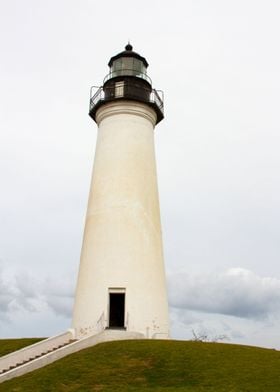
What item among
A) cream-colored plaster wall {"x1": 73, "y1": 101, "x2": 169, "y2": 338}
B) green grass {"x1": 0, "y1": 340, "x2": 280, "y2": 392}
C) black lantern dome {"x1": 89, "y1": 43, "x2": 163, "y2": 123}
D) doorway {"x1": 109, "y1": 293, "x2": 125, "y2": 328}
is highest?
black lantern dome {"x1": 89, "y1": 43, "x2": 163, "y2": 123}

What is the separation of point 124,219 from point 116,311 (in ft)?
14.8

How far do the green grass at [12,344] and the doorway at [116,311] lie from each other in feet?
12.4

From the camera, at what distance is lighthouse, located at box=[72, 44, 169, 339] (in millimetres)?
22250

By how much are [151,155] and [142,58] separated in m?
5.67

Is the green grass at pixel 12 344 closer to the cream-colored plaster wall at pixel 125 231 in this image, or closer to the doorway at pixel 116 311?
the cream-colored plaster wall at pixel 125 231

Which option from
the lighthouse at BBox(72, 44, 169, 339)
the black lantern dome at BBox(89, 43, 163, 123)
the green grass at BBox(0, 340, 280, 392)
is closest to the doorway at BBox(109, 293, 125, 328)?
the lighthouse at BBox(72, 44, 169, 339)

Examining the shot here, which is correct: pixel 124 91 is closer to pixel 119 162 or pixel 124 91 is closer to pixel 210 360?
pixel 119 162

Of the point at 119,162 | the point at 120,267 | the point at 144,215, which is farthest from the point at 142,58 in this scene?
the point at 120,267

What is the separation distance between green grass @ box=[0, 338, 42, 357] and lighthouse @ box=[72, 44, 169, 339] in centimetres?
235

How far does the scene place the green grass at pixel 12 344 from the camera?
69.8 ft

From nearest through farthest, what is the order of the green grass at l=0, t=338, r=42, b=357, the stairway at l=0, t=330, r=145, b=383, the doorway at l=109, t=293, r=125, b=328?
the stairway at l=0, t=330, r=145, b=383 < the green grass at l=0, t=338, r=42, b=357 < the doorway at l=109, t=293, r=125, b=328

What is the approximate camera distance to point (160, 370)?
15961 mm

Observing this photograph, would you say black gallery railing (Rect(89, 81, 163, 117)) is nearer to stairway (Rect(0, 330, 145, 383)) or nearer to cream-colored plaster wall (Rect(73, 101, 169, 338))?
cream-colored plaster wall (Rect(73, 101, 169, 338))

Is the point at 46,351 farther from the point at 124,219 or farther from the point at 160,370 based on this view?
the point at 124,219
